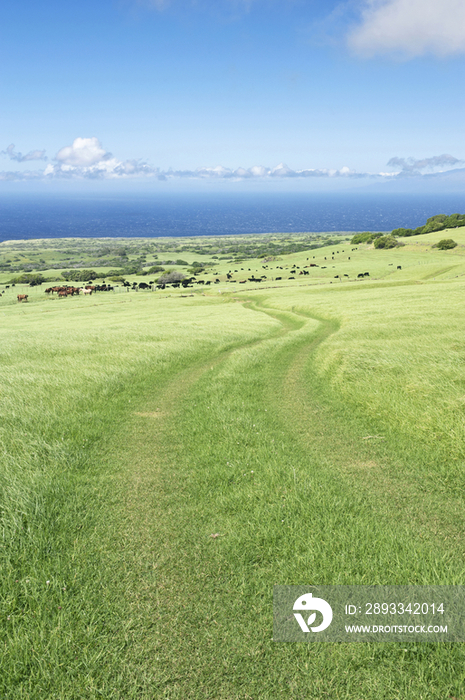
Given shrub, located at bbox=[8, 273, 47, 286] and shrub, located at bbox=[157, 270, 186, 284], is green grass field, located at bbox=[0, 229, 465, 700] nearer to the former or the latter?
shrub, located at bbox=[157, 270, 186, 284]

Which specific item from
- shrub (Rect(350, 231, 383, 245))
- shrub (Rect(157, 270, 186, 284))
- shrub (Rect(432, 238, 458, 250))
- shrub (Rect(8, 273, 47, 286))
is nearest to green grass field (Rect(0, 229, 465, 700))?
shrub (Rect(157, 270, 186, 284))

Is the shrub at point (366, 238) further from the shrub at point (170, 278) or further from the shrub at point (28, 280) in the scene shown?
the shrub at point (28, 280)

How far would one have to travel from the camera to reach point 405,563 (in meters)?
7.25

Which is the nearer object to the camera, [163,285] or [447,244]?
[163,285]

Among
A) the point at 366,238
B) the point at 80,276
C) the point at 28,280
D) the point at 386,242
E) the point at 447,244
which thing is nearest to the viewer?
the point at 447,244

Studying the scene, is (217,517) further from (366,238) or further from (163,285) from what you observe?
(366,238)

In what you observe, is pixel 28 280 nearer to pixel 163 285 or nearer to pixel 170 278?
pixel 170 278

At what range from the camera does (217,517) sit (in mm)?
8922

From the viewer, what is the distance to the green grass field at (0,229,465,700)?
5574mm

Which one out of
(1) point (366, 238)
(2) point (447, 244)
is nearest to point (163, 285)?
(2) point (447, 244)

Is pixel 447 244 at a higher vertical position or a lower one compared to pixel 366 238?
lower

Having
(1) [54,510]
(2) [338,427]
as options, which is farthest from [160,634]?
(2) [338,427]

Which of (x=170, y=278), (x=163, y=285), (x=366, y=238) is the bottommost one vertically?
(x=163, y=285)

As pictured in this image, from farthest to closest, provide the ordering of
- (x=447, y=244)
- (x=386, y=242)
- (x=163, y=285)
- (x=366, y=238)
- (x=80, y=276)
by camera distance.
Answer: (x=366, y=238)
(x=80, y=276)
(x=386, y=242)
(x=447, y=244)
(x=163, y=285)
